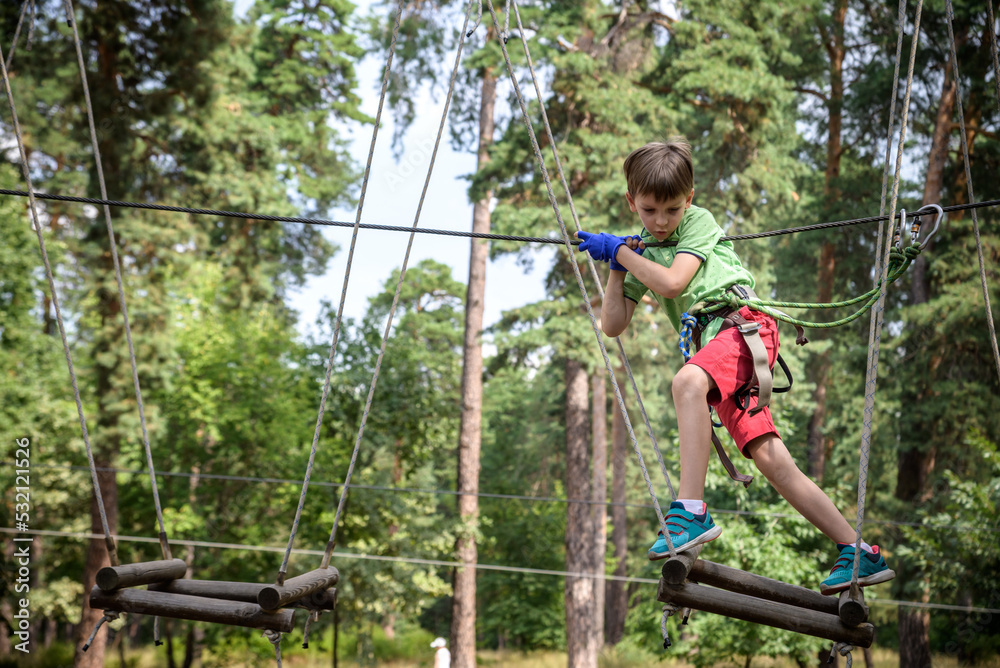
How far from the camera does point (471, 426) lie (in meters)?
11.0

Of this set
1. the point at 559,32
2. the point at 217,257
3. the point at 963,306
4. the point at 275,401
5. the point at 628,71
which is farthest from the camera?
the point at 217,257

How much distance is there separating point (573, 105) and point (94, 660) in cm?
851

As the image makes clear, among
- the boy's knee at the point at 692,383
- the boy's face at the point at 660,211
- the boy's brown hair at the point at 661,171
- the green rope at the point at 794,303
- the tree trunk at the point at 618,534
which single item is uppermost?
the boy's brown hair at the point at 661,171

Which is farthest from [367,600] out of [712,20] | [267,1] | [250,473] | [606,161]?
[267,1]

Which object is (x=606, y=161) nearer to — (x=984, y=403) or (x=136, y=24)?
(x=984, y=403)

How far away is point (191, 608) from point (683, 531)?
4.98ft

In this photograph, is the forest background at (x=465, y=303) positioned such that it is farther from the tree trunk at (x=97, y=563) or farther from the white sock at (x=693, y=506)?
the white sock at (x=693, y=506)

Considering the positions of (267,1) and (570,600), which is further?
(267,1)

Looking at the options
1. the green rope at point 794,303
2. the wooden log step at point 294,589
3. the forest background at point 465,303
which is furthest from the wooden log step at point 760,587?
the forest background at point 465,303

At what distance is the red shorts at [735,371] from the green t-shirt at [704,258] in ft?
0.21

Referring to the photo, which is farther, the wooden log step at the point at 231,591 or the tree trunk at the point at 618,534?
the tree trunk at the point at 618,534

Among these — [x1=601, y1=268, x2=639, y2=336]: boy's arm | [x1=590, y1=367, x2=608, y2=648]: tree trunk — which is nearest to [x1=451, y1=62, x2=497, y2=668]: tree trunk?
[x1=590, y1=367, x2=608, y2=648]: tree trunk

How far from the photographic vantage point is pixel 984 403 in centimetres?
930

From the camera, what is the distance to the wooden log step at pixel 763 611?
79.7 inches
